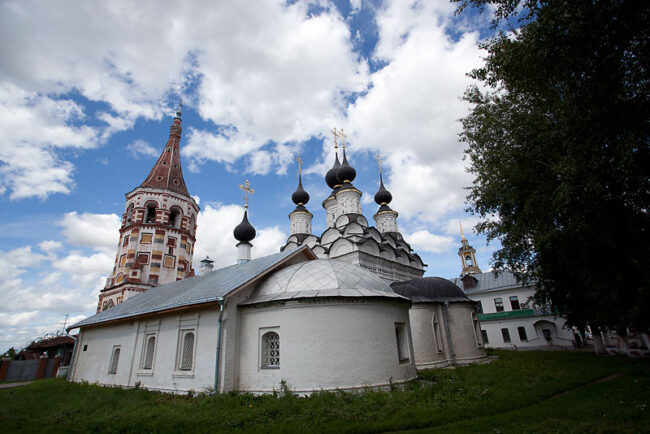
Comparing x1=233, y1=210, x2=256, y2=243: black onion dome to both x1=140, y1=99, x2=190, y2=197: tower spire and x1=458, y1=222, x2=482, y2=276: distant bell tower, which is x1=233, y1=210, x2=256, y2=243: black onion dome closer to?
x1=140, y1=99, x2=190, y2=197: tower spire

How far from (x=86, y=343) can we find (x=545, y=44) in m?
20.5

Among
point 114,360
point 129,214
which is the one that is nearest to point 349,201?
point 129,214

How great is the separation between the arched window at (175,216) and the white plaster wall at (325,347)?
19246 millimetres

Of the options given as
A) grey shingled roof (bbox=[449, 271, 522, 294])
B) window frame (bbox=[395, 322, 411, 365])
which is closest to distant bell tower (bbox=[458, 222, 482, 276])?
grey shingled roof (bbox=[449, 271, 522, 294])

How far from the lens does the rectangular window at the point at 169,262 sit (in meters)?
24.7

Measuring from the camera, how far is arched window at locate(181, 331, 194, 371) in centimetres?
1041

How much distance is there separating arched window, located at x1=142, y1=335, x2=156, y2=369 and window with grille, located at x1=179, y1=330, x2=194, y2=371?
77.9 inches

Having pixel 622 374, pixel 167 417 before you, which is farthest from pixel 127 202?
pixel 622 374

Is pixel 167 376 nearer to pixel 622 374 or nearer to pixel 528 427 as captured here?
pixel 528 427

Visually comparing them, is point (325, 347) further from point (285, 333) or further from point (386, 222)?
point (386, 222)

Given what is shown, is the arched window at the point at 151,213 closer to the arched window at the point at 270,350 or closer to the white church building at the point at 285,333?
the white church building at the point at 285,333

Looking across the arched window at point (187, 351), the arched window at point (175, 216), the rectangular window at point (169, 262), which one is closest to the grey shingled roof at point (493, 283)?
the rectangular window at point (169, 262)

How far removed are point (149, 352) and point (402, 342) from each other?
29.7 feet

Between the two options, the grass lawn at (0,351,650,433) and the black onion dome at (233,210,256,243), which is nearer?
the grass lawn at (0,351,650,433)
